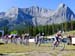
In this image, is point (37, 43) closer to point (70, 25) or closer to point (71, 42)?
point (71, 42)

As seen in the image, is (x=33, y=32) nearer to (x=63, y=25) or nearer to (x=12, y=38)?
(x=63, y=25)

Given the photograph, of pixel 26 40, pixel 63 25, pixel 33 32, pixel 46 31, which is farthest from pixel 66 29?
pixel 26 40

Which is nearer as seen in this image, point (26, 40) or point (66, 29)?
point (26, 40)

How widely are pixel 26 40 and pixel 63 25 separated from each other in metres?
134


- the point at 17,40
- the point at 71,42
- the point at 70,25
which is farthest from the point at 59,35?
the point at 70,25

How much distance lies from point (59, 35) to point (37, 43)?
42.2 feet

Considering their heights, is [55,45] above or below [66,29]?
below

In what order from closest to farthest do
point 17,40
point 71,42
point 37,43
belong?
1. point 37,43
2. point 71,42
3. point 17,40

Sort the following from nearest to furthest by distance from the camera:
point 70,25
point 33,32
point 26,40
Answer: point 26,40
point 33,32
point 70,25

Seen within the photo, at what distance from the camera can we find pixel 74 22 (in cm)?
17675

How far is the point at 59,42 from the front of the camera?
81.5 ft

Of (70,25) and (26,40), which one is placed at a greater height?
(70,25)

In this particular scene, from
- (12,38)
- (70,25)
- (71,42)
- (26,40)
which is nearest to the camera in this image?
(26,40)

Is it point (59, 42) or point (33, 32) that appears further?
point (33, 32)
